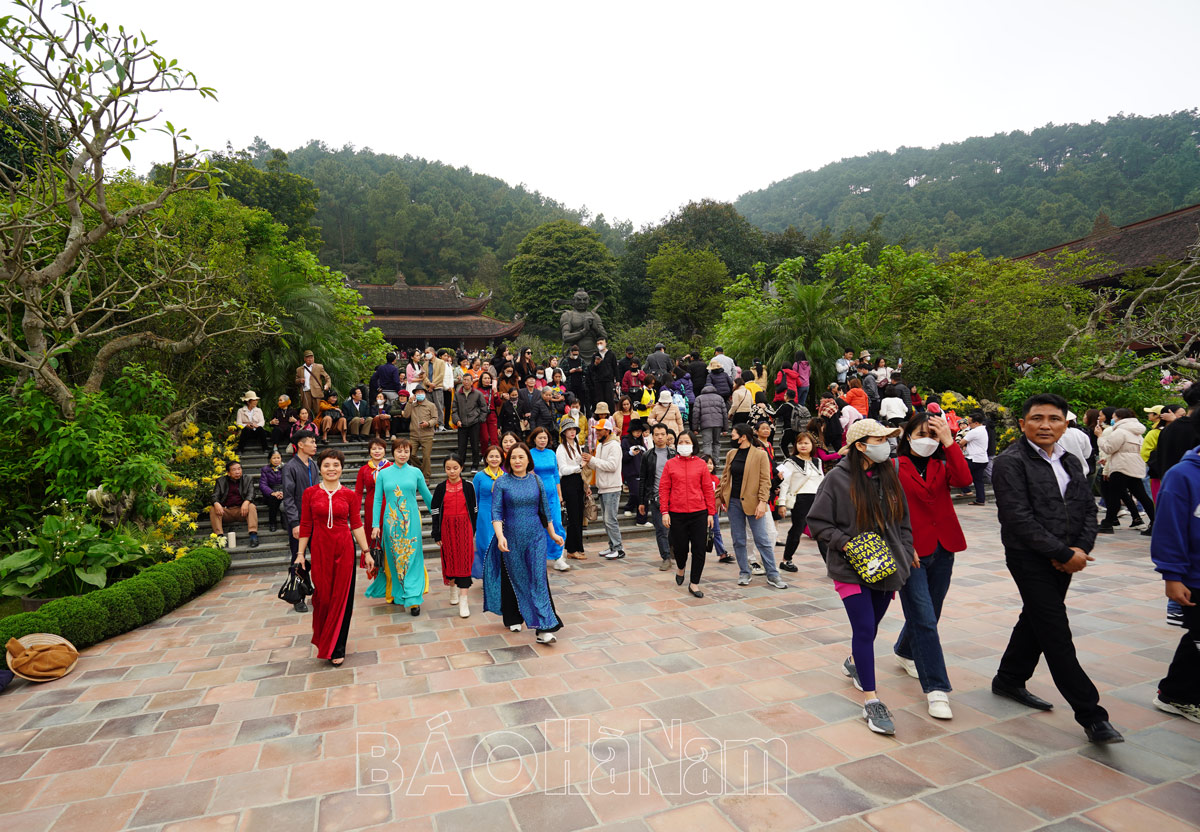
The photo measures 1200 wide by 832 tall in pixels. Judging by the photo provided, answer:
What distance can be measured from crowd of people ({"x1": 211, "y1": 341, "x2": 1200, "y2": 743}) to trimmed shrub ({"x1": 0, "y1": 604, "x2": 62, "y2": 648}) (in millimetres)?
2241

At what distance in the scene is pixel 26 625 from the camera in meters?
4.91

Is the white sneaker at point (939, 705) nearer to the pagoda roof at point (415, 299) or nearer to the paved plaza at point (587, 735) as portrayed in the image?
the paved plaza at point (587, 735)

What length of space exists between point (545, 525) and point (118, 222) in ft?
19.1

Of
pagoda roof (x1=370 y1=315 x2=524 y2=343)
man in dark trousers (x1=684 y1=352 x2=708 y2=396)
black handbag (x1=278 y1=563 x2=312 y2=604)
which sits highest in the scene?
pagoda roof (x1=370 y1=315 x2=524 y2=343)

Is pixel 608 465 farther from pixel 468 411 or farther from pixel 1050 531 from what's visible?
pixel 1050 531

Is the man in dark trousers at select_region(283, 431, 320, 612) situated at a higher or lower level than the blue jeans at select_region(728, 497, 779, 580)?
higher

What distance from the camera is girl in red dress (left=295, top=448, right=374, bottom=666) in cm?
467

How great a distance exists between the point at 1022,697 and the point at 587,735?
107 inches

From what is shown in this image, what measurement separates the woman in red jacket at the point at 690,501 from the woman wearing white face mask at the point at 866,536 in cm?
252

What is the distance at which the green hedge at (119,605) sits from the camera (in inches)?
198

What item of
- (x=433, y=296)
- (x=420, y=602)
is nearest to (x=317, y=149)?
(x=433, y=296)

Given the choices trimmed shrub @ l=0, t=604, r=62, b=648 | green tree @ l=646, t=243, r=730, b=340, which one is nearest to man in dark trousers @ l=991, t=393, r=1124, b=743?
trimmed shrub @ l=0, t=604, r=62, b=648

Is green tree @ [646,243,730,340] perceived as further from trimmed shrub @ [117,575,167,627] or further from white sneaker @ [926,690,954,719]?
white sneaker @ [926,690,954,719]

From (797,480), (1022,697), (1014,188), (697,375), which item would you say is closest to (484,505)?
(797,480)
